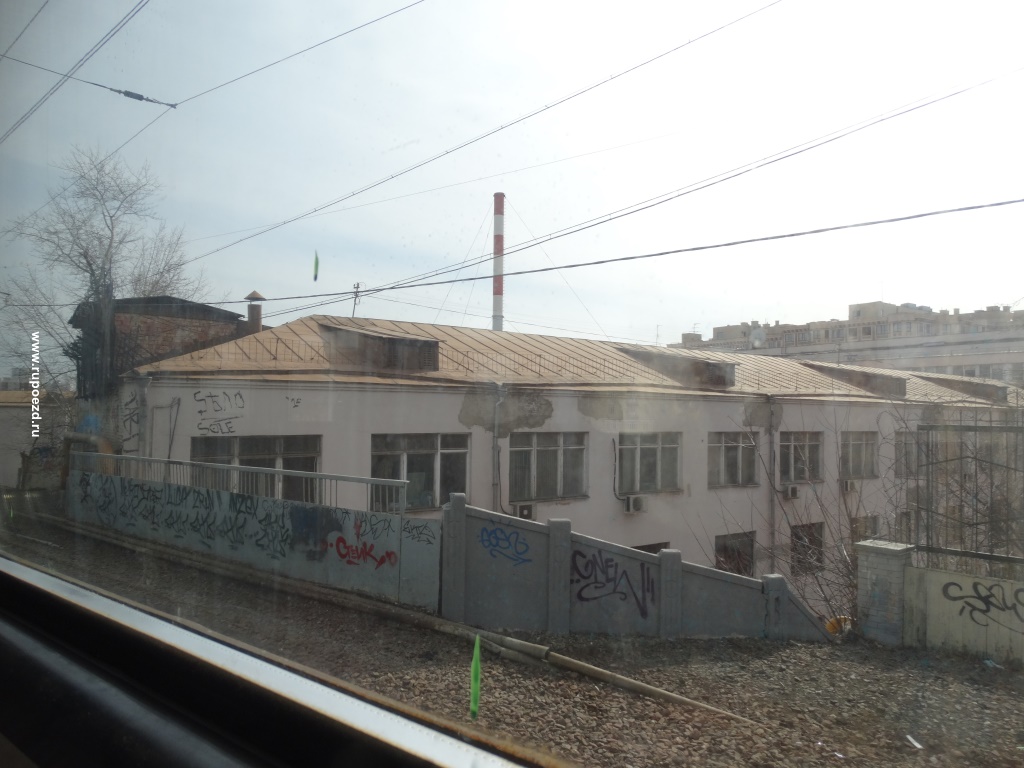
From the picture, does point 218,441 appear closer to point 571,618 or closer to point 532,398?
point 571,618

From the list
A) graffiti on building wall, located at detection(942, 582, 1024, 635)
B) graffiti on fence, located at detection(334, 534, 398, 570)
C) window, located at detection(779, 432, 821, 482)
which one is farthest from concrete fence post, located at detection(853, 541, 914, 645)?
window, located at detection(779, 432, 821, 482)

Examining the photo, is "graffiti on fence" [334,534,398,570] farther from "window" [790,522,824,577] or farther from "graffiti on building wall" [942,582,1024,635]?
"graffiti on building wall" [942,582,1024,635]

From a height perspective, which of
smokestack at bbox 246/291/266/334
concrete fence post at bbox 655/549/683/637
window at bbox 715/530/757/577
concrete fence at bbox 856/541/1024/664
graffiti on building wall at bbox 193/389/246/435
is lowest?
window at bbox 715/530/757/577

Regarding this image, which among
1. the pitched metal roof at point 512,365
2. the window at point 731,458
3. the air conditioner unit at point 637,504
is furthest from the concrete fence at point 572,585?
the window at point 731,458

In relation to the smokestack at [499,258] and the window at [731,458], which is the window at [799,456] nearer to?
the window at [731,458]

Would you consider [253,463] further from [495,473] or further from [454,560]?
[495,473]

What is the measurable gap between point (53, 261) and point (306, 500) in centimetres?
315

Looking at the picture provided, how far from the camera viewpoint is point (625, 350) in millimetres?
10844

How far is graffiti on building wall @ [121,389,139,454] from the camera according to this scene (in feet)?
19.4

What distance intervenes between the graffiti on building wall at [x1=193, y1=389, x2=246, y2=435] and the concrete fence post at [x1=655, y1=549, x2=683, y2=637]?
381cm

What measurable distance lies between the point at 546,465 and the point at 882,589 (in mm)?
5944

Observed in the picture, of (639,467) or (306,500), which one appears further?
Answer: (639,467)

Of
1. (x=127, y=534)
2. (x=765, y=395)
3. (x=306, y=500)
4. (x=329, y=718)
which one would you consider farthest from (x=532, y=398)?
(x=329, y=718)

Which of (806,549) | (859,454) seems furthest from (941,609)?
(859,454)
